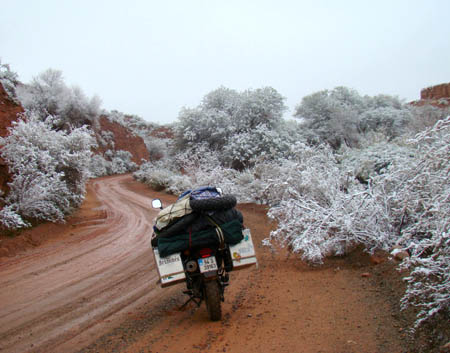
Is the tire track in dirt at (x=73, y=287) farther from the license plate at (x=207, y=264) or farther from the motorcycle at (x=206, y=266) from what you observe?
the license plate at (x=207, y=264)

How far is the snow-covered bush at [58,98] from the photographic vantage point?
33.5 m

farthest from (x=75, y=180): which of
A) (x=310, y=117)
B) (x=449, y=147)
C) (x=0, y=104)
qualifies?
(x=310, y=117)

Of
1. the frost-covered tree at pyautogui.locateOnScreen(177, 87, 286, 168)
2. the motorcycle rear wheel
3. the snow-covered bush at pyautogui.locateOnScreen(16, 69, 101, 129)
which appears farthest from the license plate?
the snow-covered bush at pyautogui.locateOnScreen(16, 69, 101, 129)

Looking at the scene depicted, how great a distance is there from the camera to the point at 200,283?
5355 millimetres

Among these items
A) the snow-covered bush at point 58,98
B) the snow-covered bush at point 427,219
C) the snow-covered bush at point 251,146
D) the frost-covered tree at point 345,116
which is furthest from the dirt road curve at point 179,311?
the snow-covered bush at point 58,98

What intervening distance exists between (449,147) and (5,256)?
1038 cm

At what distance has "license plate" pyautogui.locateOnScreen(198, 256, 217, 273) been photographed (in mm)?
5078

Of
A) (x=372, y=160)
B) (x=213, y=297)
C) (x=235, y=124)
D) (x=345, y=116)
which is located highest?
(x=235, y=124)

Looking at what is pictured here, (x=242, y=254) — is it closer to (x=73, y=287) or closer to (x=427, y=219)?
(x=427, y=219)

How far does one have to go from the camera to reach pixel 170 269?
5.12 meters

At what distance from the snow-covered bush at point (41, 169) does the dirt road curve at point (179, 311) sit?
3.23 metres

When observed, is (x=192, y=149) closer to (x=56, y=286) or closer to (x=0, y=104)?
(x=0, y=104)

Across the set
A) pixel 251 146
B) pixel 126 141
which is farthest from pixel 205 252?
pixel 126 141

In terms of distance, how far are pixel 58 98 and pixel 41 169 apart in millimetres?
22650
